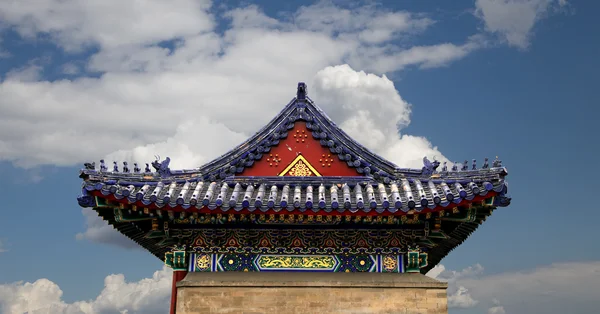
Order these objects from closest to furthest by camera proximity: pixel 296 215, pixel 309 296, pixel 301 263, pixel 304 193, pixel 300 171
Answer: pixel 296 215
pixel 309 296
pixel 304 193
pixel 301 263
pixel 300 171

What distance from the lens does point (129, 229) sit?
1506 cm

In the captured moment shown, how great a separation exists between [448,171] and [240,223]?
4.68m

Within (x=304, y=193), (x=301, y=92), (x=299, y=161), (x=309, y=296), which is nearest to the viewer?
(x=309, y=296)

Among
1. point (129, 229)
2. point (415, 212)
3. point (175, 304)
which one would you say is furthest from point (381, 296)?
point (129, 229)

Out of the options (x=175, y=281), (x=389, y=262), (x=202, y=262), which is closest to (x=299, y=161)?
(x=389, y=262)

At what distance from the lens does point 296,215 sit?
12992 mm

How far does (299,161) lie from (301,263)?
237 centimetres

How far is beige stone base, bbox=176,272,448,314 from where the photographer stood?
13.3m

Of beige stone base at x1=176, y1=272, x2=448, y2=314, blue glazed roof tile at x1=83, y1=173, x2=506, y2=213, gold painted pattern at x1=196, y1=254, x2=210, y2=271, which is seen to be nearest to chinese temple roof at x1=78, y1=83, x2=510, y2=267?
blue glazed roof tile at x1=83, y1=173, x2=506, y2=213

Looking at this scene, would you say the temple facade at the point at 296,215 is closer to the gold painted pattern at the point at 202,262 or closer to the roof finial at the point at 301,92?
the gold painted pattern at the point at 202,262

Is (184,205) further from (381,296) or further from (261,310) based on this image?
(381,296)

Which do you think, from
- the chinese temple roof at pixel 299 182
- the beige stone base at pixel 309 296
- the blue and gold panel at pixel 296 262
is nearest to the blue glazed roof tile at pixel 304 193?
the chinese temple roof at pixel 299 182

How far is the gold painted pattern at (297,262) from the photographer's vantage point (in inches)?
545

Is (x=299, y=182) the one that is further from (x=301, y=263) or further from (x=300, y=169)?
(x=301, y=263)
